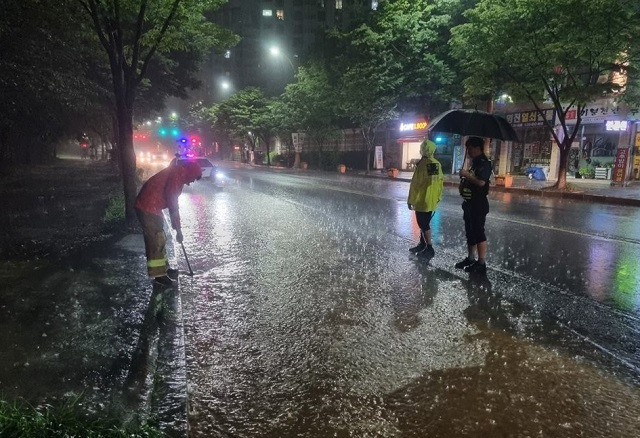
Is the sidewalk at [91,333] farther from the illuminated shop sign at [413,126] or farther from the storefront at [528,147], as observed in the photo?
the illuminated shop sign at [413,126]

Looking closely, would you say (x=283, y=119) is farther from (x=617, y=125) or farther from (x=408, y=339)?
(x=408, y=339)

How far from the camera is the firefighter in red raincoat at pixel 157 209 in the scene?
18.7 feet

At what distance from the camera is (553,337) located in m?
Result: 4.25

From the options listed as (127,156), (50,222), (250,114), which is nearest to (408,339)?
(127,156)

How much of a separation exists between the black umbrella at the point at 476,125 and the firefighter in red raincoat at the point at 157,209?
13.9 ft

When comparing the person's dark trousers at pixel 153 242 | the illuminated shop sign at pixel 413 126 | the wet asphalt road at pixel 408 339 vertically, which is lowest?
the wet asphalt road at pixel 408 339

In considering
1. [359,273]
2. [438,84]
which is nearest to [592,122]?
[438,84]

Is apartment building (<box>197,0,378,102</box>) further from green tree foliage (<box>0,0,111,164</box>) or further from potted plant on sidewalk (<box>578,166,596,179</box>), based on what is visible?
green tree foliage (<box>0,0,111,164</box>)

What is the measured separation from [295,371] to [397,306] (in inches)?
72.1

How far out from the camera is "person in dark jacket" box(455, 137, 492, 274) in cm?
615

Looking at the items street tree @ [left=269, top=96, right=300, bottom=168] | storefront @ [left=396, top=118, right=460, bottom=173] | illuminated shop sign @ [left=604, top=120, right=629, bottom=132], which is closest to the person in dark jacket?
illuminated shop sign @ [left=604, top=120, right=629, bottom=132]

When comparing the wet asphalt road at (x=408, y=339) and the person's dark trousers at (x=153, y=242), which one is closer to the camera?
the wet asphalt road at (x=408, y=339)

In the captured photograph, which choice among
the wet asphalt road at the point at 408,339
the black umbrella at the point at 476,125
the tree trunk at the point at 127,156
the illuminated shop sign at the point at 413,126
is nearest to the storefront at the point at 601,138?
the illuminated shop sign at the point at 413,126

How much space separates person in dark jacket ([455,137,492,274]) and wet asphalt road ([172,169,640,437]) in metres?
0.45
